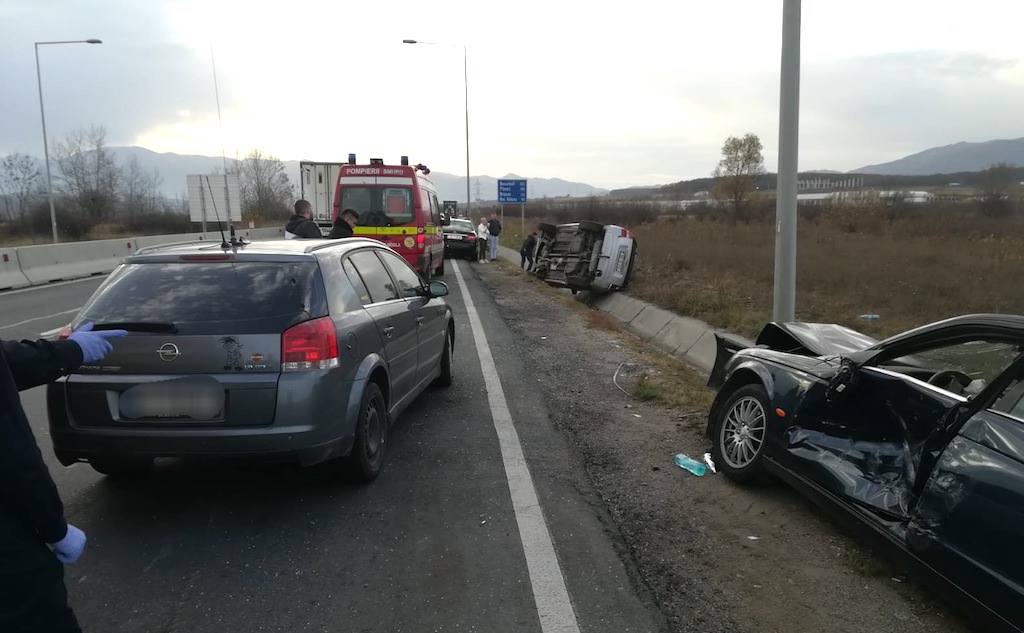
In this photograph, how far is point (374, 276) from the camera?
5.51 meters

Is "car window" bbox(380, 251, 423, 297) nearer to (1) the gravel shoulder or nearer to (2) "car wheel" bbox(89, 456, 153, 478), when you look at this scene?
(1) the gravel shoulder

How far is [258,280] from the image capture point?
432 centimetres

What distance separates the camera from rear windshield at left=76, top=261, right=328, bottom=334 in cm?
407

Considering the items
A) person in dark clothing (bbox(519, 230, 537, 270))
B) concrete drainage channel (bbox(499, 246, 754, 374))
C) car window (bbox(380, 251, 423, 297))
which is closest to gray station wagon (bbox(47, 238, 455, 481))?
car window (bbox(380, 251, 423, 297))

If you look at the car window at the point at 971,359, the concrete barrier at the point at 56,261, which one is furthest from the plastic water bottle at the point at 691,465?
the concrete barrier at the point at 56,261

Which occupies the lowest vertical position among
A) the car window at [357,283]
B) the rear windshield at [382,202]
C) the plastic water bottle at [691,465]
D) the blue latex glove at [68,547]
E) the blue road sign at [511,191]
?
the plastic water bottle at [691,465]

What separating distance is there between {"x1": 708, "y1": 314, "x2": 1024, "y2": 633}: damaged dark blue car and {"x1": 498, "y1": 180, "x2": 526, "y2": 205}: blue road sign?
3285 cm

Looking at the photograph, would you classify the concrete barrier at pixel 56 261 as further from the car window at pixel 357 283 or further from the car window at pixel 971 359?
the car window at pixel 971 359

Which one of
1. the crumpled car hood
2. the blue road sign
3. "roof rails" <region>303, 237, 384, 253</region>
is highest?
the blue road sign

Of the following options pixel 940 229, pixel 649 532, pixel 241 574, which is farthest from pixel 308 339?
pixel 940 229

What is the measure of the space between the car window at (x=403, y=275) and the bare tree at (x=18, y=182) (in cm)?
3876

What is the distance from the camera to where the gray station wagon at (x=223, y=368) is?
13.0 feet

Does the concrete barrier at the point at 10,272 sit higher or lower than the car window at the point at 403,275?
lower

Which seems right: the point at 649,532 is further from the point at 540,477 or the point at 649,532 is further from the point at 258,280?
the point at 258,280
